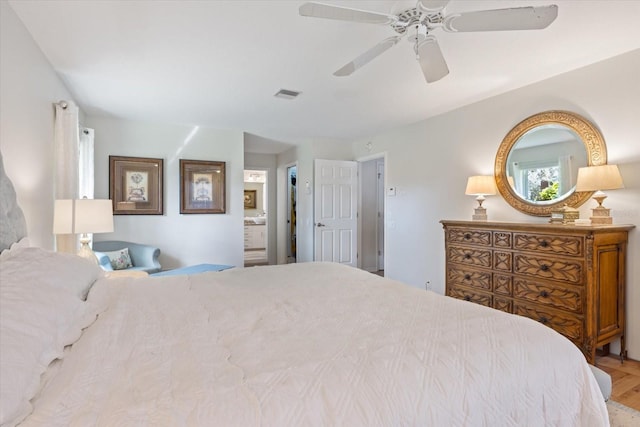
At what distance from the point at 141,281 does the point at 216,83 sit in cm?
201

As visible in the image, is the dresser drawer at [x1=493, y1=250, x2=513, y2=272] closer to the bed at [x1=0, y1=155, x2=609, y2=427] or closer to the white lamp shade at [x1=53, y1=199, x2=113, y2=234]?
the bed at [x1=0, y1=155, x2=609, y2=427]

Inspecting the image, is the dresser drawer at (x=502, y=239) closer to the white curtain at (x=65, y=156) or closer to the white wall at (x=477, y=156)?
A: the white wall at (x=477, y=156)

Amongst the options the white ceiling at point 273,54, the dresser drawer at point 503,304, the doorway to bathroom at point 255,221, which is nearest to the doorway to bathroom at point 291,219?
the doorway to bathroom at point 255,221

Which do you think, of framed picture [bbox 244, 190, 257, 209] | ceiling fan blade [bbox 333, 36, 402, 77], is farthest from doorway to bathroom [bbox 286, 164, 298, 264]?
ceiling fan blade [bbox 333, 36, 402, 77]

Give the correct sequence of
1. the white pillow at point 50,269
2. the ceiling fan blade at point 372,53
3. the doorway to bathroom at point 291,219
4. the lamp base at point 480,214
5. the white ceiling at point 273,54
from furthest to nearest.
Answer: the doorway to bathroom at point 291,219 → the lamp base at point 480,214 → the white ceiling at point 273,54 → the ceiling fan blade at point 372,53 → the white pillow at point 50,269

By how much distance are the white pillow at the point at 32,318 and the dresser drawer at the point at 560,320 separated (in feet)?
9.73

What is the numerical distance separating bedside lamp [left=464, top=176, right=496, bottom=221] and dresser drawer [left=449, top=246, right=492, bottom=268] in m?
0.43

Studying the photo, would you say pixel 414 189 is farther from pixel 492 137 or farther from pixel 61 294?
pixel 61 294

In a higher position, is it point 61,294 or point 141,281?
point 61,294

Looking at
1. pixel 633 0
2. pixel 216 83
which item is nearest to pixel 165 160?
pixel 216 83

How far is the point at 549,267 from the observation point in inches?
102

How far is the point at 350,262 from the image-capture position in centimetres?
590

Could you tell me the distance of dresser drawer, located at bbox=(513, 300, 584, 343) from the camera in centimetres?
242

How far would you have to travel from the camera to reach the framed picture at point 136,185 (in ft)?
14.4
